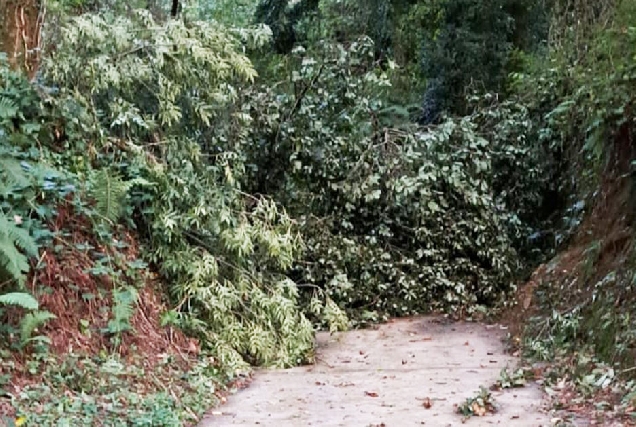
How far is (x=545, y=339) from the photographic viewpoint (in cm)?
728

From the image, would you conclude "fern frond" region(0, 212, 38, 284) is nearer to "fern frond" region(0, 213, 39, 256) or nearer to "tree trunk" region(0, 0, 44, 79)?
"fern frond" region(0, 213, 39, 256)

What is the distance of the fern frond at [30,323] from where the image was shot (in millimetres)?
5270

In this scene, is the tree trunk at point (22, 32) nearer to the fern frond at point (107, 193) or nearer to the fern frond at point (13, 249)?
the fern frond at point (107, 193)

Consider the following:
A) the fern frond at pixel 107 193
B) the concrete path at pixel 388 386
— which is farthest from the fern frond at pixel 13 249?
the concrete path at pixel 388 386

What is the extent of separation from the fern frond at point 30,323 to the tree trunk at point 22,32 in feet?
9.85

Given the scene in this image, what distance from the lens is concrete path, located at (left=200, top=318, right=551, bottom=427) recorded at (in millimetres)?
5200

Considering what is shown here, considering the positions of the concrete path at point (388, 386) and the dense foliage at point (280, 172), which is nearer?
the concrete path at point (388, 386)

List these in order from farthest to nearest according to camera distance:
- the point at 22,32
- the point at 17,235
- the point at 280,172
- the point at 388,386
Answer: the point at 280,172 → the point at 22,32 → the point at 388,386 → the point at 17,235

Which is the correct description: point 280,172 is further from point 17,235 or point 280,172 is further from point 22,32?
point 17,235

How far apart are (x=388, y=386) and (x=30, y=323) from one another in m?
3.14

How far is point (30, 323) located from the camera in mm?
5281

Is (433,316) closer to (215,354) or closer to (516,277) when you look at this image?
(516,277)

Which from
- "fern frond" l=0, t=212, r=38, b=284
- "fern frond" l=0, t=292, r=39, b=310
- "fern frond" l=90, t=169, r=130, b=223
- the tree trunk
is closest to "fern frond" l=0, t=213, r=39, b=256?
"fern frond" l=0, t=212, r=38, b=284

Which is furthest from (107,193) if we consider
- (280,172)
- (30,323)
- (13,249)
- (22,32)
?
(280,172)
